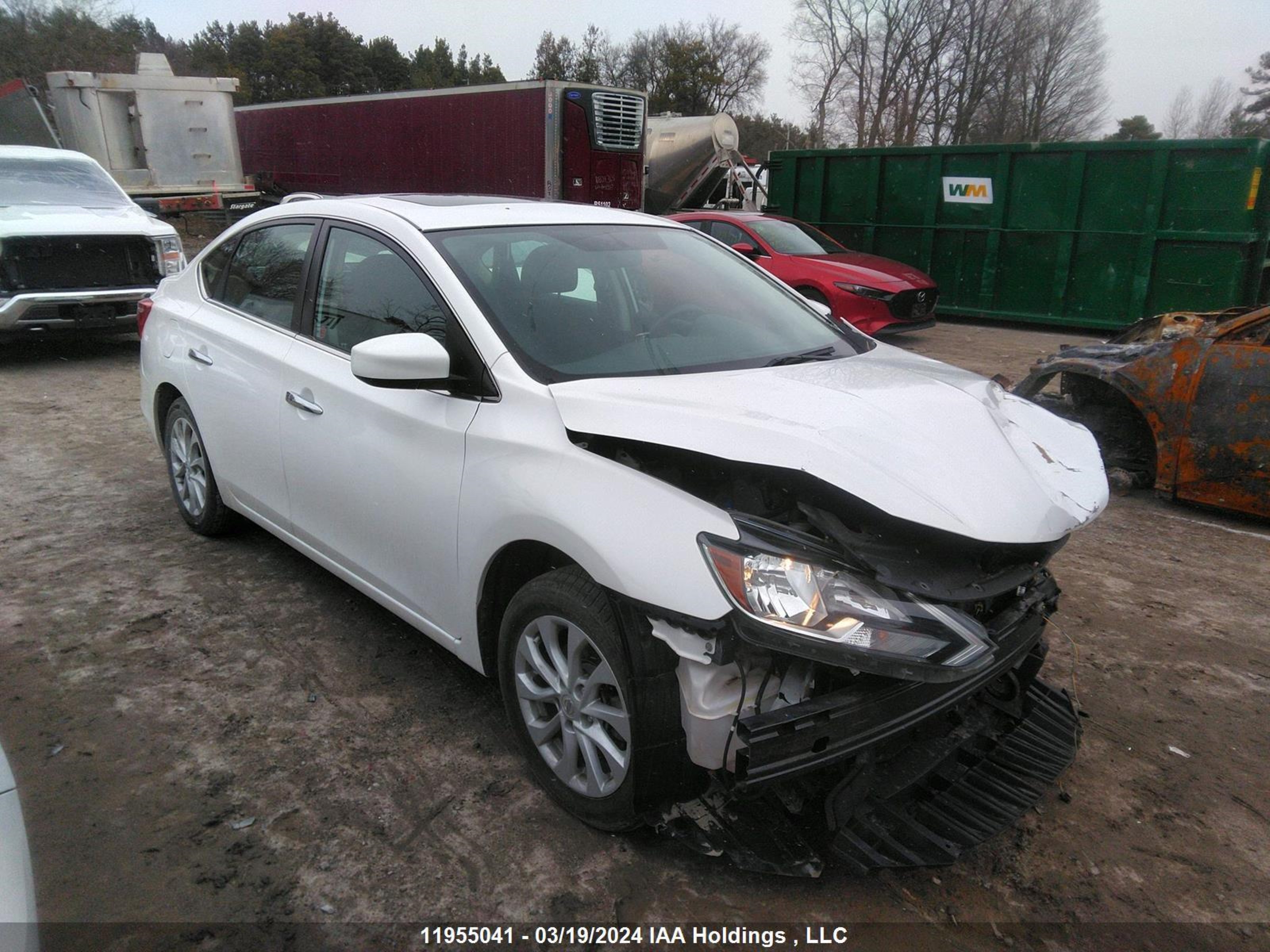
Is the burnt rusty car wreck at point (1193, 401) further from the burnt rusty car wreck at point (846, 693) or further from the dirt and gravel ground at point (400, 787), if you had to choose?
the burnt rusty car wreck at point (846, 693)

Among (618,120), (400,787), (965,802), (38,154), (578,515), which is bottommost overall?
(400,787)

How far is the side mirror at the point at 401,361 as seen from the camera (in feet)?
8.62

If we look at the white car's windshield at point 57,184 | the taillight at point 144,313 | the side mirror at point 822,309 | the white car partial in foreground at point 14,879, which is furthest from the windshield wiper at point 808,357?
the white car's windshield at point 57,184

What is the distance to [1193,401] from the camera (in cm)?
523

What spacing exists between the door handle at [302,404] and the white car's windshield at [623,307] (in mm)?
790

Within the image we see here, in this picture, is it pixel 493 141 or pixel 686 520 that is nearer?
pixel 686 520

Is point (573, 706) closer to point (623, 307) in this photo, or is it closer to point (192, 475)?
point (623, 307)

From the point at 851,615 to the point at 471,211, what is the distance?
7.03 ft

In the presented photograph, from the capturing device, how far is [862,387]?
263 centimetres

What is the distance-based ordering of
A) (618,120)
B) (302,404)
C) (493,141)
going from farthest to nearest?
1. (493,141)
2. (618,120)
3. (302,404)

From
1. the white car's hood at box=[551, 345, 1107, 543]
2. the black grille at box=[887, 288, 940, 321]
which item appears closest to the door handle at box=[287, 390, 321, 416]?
the white car's hood at box=[551, 345, 1107, 543]

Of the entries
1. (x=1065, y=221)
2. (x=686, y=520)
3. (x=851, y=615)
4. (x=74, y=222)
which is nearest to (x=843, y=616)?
(x=851, y=615)

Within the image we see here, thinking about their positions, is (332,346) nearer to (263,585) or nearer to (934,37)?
(263,585)

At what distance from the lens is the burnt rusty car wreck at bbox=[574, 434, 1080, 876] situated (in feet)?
6.69
